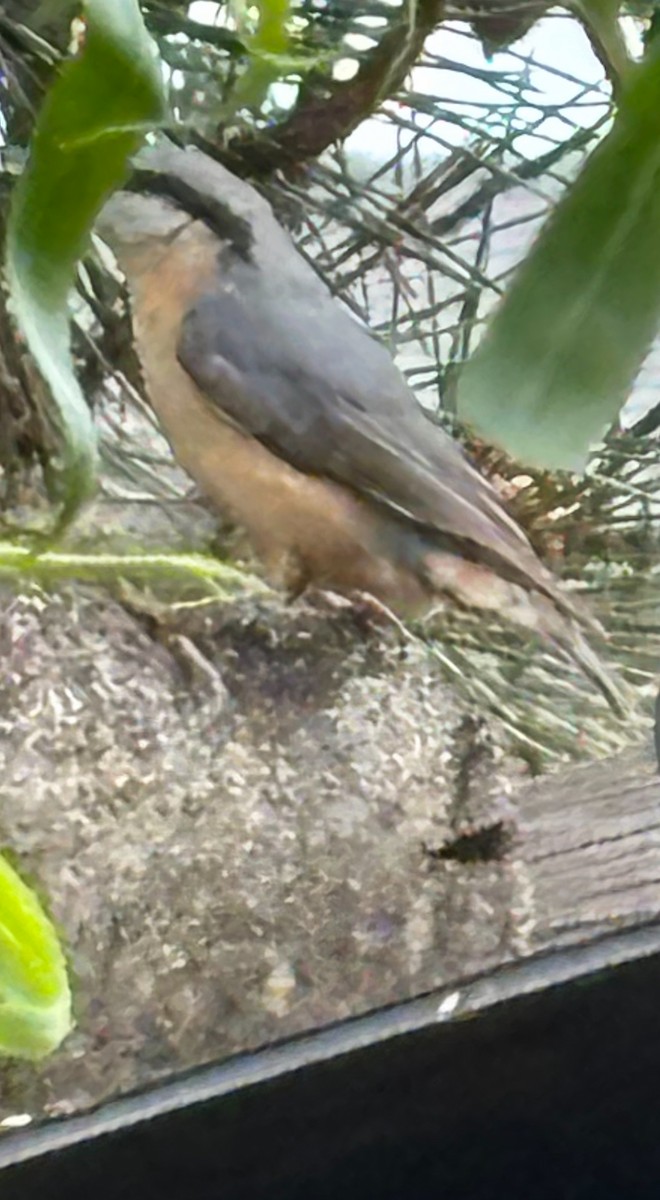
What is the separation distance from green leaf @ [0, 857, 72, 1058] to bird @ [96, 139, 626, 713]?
205 millimetres

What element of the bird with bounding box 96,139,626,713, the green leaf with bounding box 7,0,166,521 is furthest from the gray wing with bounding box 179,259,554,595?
the green leaf with bounding box 7,0,166,521

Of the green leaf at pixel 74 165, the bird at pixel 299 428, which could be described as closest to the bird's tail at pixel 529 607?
the bird at pixel 299 428

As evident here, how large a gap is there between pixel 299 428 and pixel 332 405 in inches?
0.6

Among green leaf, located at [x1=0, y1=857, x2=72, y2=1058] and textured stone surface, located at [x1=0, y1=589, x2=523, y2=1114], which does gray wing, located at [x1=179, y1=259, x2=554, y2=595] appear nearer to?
textured stone surface, located at [x1=0, y1=589, x2=523, y2=1114]

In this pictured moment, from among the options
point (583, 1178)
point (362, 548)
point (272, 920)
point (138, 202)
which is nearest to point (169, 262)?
point (138, 202)

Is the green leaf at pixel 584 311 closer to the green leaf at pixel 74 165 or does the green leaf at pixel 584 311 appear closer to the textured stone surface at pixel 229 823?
the green leaf at pixel 74 165

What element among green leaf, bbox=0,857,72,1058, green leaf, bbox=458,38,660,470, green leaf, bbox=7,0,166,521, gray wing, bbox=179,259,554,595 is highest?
gray wing, bbox=179,259,554,595

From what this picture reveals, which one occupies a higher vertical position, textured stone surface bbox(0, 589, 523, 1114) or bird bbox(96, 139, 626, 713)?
bird bbox(96, 139, 626, 713)

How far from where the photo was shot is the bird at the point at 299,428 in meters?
0.42

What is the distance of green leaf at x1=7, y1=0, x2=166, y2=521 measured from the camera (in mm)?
217

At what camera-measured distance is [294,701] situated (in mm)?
461

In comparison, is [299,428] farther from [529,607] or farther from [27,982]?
[27,982]

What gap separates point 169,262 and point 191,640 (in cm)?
14

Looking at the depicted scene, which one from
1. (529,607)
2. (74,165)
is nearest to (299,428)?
(529,607)
